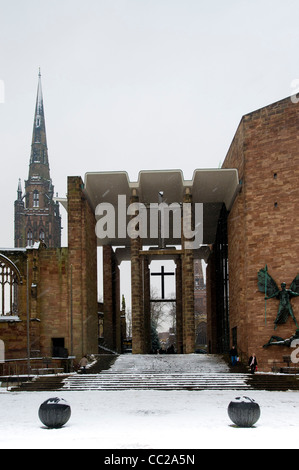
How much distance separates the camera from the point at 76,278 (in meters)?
31.0

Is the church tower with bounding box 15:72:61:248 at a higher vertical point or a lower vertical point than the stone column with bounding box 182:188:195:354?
higher

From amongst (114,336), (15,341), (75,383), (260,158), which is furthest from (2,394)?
(114,336)

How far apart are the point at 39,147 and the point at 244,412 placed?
3276 inches

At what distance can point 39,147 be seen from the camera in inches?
3615

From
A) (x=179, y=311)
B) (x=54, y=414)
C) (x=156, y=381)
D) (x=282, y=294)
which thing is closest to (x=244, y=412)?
(x=54, y=414)

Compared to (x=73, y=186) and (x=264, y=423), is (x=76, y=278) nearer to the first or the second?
(x=73, y=186)

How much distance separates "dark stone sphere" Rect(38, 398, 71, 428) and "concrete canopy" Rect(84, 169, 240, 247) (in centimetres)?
1826

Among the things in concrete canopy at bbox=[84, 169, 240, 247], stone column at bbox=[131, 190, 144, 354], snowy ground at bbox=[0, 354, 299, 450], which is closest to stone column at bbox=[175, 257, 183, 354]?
concrete canopy at bbox=[84, 169, 240, 247]

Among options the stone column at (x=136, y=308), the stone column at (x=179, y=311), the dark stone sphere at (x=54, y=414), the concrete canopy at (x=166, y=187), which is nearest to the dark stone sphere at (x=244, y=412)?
the dark stone sphere at (x=54, y=414)

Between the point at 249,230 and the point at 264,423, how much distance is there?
15026mm

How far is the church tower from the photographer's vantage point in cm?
8694

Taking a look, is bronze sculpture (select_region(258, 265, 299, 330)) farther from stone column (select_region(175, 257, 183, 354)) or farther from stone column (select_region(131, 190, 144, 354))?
stone column (select_region(175, 257, 183, 354))

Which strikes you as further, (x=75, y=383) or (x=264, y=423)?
(x=75, y=383)

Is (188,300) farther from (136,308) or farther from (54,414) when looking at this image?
(54,414)
